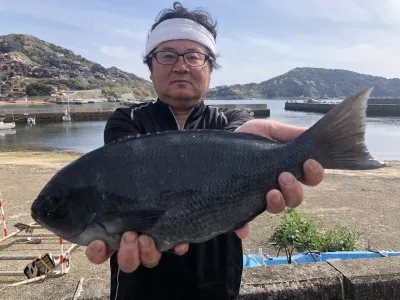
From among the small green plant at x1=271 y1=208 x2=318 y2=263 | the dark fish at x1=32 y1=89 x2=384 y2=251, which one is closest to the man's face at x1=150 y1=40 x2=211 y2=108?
the dark fish at x1=32 y1=89 x2=384 y2=251

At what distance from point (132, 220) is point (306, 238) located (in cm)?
692

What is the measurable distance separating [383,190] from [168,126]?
15384 mm

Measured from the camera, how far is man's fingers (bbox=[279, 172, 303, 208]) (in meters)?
2.33

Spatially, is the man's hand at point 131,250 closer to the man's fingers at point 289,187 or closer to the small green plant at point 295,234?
the man's fingers at point 289,187

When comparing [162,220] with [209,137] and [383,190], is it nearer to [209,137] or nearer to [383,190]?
[209,137]

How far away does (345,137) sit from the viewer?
2336mm

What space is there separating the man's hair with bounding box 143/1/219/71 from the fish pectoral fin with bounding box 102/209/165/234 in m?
1.69

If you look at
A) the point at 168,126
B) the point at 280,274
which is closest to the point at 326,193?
the point at 280,274

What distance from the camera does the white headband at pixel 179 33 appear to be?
3176 millimetres

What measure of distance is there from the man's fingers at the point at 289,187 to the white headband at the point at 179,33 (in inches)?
60.6

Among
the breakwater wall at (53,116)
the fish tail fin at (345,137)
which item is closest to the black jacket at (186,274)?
the fish tail fin at (345,137)

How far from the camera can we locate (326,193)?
48.2ft

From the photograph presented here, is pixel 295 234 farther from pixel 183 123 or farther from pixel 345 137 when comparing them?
pixel 345 137

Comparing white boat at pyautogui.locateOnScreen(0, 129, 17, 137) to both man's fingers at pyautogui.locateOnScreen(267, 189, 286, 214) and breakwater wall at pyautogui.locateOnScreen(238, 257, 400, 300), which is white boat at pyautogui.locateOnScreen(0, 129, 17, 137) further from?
man's fingers at pyautogui.locateOnScreen(267, 189, 286, 214)
